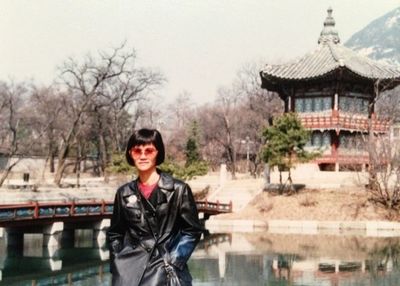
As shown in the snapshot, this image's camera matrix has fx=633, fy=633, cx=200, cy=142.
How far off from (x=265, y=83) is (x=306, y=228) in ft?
42.2

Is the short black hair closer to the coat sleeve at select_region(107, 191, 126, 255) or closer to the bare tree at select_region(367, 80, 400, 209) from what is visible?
the coat sleeve at select_region(107, 191, 126, 255)

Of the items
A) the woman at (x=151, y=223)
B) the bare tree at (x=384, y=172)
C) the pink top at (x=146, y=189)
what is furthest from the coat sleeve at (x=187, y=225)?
the bare tree at (x=384, y=172)

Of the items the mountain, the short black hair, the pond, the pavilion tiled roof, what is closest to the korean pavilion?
the pavilion tiled roof

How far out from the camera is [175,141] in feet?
198

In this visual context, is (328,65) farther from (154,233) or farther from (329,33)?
(154,233)

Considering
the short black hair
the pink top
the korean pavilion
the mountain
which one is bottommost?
the pink top

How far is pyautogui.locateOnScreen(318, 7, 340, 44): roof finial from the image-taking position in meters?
39.0

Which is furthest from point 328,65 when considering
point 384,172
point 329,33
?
point 384,172

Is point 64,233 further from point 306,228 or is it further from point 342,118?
point 342,118

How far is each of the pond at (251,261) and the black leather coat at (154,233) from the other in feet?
36.4

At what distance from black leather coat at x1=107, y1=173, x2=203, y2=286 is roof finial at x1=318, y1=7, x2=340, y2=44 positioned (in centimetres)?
3647

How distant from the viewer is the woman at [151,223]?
12.0 feet

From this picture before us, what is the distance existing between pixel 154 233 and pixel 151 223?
0.20ft

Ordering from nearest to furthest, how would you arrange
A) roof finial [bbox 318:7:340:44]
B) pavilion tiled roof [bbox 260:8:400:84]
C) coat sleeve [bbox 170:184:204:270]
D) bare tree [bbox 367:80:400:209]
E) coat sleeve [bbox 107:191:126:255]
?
coat sleeve [bbox 170:184:204:270], coat sleeve [bbox 107:191:126:255], bare tree [bbox 367:80:400:209], pavilion tiled roof [bbox 260:8:400:84], roof finial [bbox 318:7:340:44]
